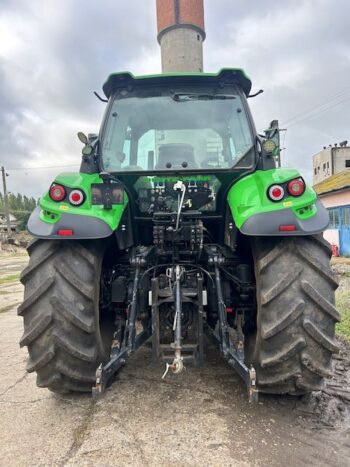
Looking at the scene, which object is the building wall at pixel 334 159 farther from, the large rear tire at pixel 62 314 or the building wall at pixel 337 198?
the large rear tire at pixel 62 314

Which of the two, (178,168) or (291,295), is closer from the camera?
(291,295)

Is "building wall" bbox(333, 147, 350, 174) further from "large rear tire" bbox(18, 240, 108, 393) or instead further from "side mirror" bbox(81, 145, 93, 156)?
"large rear tire" bbox(18, 240, 108, 393)

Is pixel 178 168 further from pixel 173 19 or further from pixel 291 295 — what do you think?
pixel 173 19

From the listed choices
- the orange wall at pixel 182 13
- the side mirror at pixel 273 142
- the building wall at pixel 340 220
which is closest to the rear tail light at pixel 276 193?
the side mirror at pixel 273 142

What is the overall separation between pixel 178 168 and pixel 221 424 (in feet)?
6.01

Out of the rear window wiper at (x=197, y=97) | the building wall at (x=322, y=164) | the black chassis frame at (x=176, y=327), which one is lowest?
the black chassis frame at (x=176, y=327)

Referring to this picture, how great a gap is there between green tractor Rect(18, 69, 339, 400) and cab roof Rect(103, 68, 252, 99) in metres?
0.01

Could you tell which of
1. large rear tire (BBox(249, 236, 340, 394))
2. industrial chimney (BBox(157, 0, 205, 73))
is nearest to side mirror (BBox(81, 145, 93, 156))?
large rear tire (BBox(249, 236, 340, 394))

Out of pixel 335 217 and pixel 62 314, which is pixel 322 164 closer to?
pixel 335 217

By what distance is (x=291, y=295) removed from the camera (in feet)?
7.89

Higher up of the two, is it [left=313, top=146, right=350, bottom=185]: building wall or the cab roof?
[left=313, top=146, right=350, bottom=185]: building wall

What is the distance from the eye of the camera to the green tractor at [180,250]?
2434 mm

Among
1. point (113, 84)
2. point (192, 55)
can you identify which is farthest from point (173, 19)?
point (113, 84)

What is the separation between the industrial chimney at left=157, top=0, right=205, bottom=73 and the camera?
1812 centimetres
